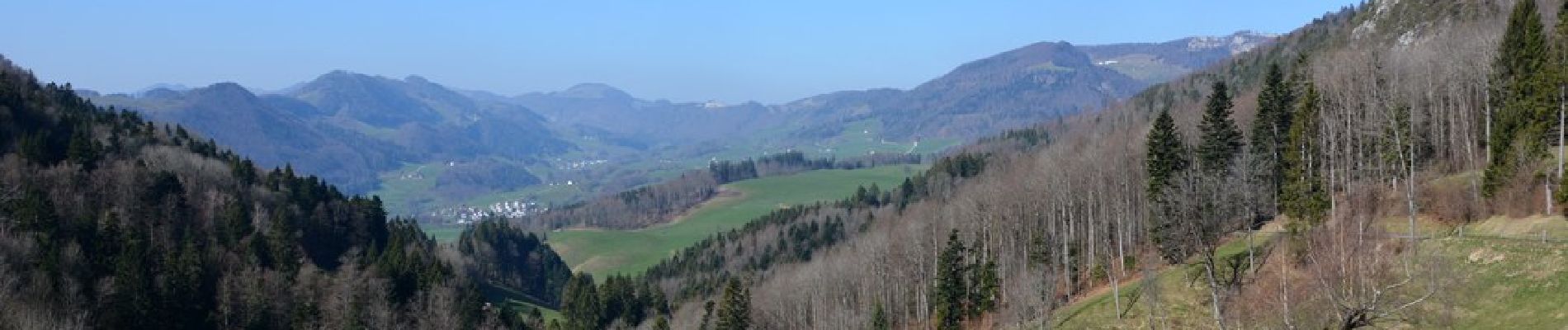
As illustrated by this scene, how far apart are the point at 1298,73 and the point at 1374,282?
55745 millimetres

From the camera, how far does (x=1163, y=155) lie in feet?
236

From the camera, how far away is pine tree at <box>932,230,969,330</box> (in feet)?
245

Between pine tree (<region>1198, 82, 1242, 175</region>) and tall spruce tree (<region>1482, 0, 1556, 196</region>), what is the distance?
16448mm

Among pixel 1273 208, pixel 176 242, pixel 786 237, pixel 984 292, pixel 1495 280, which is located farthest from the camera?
pixel 786 237

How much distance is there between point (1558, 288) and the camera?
34.4 metres

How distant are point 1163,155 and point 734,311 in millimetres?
34254

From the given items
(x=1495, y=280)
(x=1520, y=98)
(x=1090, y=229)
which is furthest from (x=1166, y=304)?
(x=1090, y=229)

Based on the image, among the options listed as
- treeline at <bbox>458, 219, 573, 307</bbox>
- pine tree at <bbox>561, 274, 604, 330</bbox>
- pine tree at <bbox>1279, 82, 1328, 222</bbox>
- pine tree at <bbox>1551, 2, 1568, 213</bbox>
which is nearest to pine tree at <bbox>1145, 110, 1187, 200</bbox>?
pine tree at <bbox>1279, 82, 1328, 222</bbox>

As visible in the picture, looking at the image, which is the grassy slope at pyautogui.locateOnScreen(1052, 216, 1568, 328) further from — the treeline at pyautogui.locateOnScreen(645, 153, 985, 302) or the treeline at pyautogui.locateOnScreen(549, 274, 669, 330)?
the treeline at pyautogui.locateOnScreen(645, 153, 985, 302)

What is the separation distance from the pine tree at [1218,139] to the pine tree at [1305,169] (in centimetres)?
470

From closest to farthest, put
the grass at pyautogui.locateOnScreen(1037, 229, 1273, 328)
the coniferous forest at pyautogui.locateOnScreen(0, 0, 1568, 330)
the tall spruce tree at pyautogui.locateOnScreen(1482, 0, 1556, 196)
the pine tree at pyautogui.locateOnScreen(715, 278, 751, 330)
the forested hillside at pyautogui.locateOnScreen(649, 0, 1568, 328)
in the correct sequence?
the forested hillside at pyautogui.locateOnScreen(649, 0, 1568, 328)
the coniferous forest at pyautogui.locateOnScreen(0, 0, 1568, 330)
the tall spruce tree at pyautogui.locateOnScreen(1482, 0, 1556, 196)
the grass at pyautogui.locateOnScreen(1037, 229, 1273, 328)
the pine tree at pyautogui.locateOnScreen(715, 278, 751, 330)

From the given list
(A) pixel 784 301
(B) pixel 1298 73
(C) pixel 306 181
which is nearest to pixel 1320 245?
(B) pixel 1298 73

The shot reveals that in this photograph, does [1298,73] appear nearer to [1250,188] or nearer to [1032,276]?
[1250,188]

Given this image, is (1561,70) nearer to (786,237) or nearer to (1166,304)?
(1166,304)
